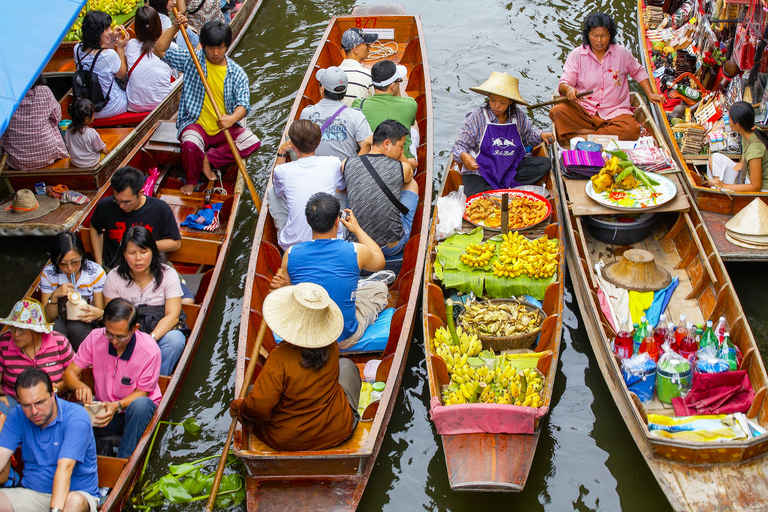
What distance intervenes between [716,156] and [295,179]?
13.2ft

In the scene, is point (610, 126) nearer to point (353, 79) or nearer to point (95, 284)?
point (353, 79)

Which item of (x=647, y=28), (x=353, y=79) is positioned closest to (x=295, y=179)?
(x=353, y=79)

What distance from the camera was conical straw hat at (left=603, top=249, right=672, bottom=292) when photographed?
550 cm

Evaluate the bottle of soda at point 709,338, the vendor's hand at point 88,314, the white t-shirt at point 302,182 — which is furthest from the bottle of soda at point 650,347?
the vendor's hand at point 88,314

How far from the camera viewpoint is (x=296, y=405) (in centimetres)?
378

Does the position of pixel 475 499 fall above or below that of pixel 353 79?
below

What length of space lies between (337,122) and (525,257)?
204 centimetres

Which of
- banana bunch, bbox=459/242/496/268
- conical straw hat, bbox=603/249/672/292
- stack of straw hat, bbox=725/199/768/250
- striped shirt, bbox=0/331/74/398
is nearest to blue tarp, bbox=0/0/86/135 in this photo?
striped shirt, bbox=0/331/74/398

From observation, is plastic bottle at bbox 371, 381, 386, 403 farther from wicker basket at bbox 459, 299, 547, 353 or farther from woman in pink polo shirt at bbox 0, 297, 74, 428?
woman in pink polo shirt at bbox 0, 297, 74, 428

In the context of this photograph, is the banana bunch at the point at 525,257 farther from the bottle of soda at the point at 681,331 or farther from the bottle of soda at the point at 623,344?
the bottle of soda at the point at 681,331

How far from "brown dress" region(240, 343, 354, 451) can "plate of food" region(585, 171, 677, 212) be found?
3.12m

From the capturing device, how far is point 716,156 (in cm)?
649

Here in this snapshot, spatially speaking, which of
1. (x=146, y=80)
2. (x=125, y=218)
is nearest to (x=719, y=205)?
(x=125, y=218)

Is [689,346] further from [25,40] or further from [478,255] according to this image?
[25,40]
